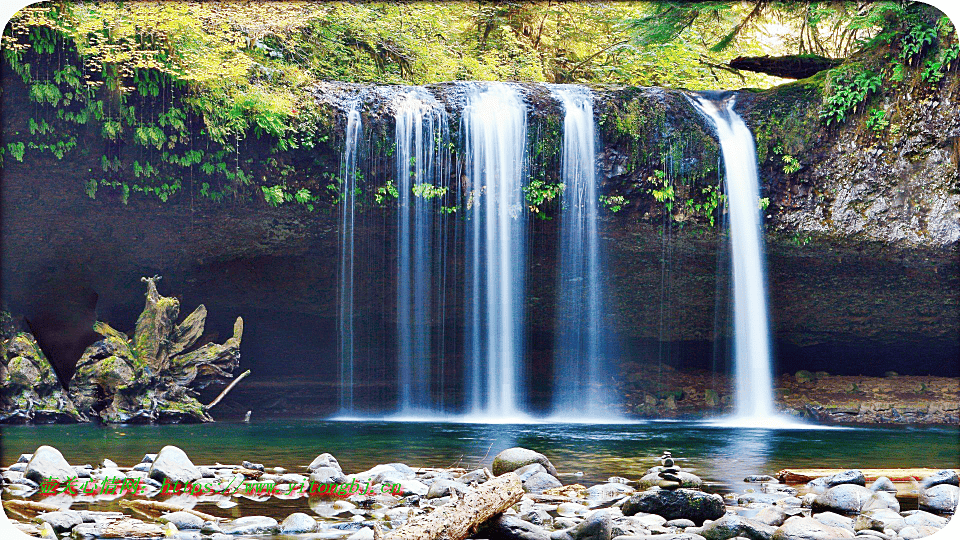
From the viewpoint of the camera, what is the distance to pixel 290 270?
9828 millimetres

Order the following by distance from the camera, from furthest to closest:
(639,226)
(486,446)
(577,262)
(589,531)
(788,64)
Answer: (788,64) → (577,262) → (639,226) → (486,446) → (589,531)

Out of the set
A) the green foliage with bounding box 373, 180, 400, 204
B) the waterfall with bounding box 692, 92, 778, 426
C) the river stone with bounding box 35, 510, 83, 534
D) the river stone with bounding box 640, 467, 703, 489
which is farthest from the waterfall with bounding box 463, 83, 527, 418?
the river stone with bounding box 35, 510, 83, 534

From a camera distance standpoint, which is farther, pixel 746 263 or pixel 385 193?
pixel 746 263

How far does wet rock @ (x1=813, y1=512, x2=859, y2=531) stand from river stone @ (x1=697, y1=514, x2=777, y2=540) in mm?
486

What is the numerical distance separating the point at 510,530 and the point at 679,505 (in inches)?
39.3

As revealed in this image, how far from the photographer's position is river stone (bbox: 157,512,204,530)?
353 centimetres

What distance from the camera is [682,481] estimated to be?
4.65 meters

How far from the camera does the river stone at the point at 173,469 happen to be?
4.46 meters

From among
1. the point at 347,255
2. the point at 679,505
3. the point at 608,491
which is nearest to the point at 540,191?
the point at 347,255

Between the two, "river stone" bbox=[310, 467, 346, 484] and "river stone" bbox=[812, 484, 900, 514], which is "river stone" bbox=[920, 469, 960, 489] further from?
"river stone" bbox=[310, 467, 346, 484]

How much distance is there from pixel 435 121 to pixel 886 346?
758cm

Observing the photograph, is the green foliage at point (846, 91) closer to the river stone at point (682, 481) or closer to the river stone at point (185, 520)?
the river stone at point (682, 481)

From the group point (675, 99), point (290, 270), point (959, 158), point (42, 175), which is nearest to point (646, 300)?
point (675, 99)

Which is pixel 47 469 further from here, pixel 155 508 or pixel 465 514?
pixel 465 514
